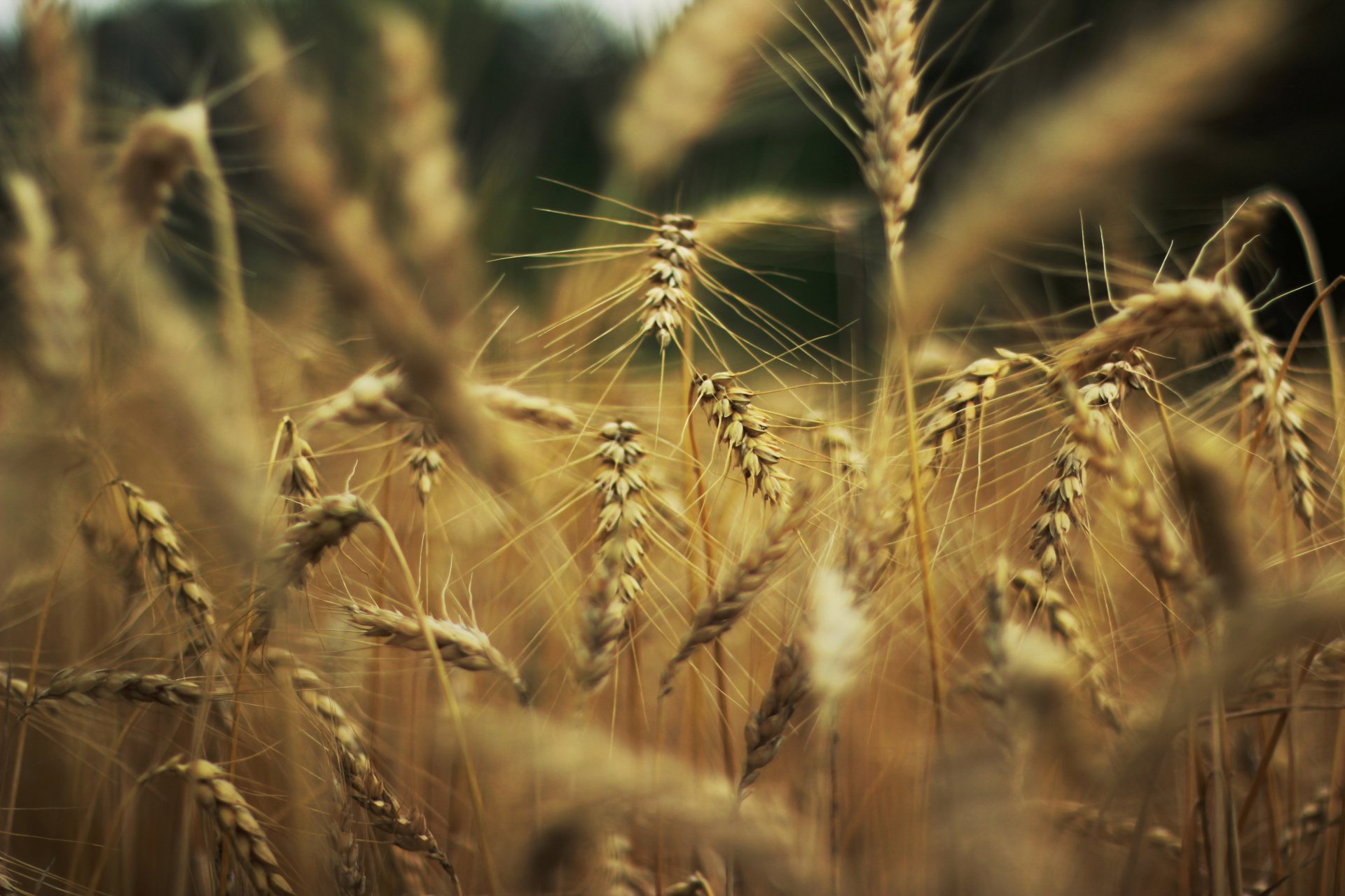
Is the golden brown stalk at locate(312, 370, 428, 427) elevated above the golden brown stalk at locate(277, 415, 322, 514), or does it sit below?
above

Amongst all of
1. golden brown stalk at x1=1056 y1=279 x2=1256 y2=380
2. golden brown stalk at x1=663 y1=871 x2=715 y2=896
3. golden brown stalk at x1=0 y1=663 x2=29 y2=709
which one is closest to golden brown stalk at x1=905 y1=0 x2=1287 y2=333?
golden brown stalk at x1=1056 y1=279 x2=1256 y2=380

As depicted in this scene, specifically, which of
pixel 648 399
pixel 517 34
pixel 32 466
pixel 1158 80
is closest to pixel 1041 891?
pixel 648 399

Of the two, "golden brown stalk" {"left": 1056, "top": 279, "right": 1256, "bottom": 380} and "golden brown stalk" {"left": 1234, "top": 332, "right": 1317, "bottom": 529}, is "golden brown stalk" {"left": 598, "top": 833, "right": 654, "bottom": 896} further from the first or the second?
"golden brown stalk" {"left": 1234, "top": 332, "right": 1317, "bottom": 529}

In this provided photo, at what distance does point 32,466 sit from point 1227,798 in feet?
4.03

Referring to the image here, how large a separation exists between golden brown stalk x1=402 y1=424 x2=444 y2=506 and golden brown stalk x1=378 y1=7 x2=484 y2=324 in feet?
0.64

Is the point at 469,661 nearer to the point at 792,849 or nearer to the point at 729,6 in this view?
the point at 792,849

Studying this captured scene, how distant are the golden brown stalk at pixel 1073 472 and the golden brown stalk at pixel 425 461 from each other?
0.63 m

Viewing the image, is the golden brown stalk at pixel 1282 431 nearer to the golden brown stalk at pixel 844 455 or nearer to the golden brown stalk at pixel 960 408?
the golden brown stalk at pixel 960 408

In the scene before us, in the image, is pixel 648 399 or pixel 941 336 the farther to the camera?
pixel 941 336

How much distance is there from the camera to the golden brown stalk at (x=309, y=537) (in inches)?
24.8

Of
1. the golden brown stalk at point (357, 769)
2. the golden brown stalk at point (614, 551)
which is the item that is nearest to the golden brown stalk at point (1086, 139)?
the golden brown stalk at point (614, 551)

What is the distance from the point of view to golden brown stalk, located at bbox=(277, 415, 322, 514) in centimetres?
75

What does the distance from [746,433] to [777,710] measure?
28cm

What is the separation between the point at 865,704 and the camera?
1.04 m
